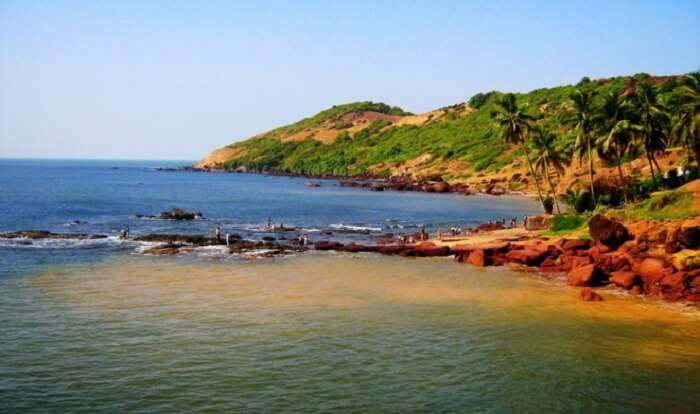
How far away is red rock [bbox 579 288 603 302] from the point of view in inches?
1409

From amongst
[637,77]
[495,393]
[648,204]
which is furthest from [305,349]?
[637,77]

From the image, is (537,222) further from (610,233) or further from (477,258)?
(477,258)

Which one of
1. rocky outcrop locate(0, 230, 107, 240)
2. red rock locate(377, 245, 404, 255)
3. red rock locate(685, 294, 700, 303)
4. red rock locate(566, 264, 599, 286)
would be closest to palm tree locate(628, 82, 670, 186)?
red rock locate(566, 264, 599, 286)

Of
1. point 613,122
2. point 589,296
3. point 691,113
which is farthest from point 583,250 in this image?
point 613,122

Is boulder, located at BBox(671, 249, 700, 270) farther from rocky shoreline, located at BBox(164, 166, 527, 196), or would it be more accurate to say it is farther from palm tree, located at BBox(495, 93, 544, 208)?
rocky shoreline, located at BBox(164, 166, 527, 196)

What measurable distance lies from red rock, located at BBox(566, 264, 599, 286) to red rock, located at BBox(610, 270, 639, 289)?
1.13m

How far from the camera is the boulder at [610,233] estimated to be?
45250 mm

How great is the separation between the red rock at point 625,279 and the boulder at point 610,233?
19.3 ft

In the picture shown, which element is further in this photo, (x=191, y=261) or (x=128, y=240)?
(x=128, y=240)

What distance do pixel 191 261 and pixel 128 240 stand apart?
13.6 meters

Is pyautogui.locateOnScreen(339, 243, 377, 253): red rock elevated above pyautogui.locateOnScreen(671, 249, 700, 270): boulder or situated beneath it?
situated beneath

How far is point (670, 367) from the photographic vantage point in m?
24.8

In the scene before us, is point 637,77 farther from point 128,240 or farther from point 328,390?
point 328,390

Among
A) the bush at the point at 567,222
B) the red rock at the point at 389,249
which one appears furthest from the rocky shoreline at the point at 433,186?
the red rock at the point at 389,249
